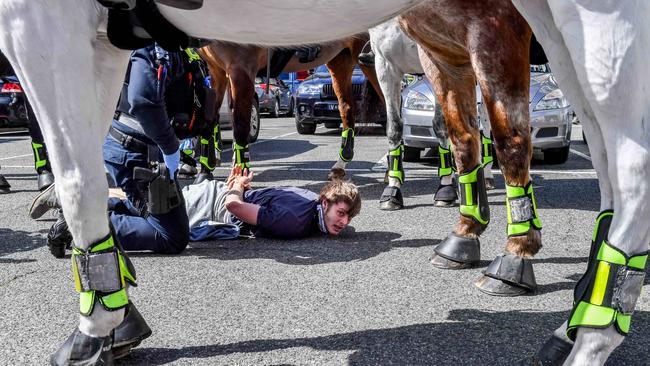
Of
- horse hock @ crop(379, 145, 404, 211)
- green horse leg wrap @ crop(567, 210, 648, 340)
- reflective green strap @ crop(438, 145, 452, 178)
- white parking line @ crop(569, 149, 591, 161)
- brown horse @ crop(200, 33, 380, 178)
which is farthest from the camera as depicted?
white parking line @ crop(569, 149, 591, 161)

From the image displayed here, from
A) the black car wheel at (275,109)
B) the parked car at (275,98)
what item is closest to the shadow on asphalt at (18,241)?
the parked car at (275,98)

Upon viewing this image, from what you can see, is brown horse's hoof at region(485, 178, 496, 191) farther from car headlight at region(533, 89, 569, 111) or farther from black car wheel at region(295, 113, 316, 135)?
black car wheel at region(295, 113, 316, 135)

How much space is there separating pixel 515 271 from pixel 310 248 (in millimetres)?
1761

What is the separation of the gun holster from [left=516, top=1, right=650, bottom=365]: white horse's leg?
7.30 feet

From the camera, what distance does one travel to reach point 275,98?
90.1ft

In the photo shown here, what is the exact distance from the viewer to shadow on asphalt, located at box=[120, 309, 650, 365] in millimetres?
2617

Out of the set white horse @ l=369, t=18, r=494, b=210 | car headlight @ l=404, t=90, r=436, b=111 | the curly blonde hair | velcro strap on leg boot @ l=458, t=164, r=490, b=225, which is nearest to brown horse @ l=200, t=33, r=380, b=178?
white horse @ l=369, t=18, r=494, b=210

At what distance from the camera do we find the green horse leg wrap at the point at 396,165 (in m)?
6.91

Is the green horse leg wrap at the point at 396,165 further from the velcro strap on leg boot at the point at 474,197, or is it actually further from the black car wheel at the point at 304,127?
the black car wheel at the point at 304,127

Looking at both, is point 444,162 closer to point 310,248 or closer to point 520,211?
point 310,248

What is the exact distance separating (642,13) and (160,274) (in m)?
3.12

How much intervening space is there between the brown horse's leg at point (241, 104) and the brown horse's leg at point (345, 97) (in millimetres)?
1318

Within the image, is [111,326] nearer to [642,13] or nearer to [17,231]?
[642,13]

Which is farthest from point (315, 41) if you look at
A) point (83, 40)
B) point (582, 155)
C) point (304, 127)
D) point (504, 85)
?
point (304, 127)
